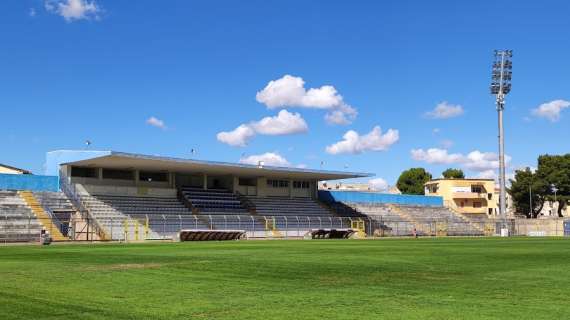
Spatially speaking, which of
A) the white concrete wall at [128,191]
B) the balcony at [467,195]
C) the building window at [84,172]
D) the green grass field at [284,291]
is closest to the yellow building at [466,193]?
the balcony at [467,195]

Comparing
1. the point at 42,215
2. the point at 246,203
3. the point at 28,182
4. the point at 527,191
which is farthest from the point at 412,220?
the point at 42,215

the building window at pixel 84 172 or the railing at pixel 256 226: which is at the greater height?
the building window at pixel 84 172

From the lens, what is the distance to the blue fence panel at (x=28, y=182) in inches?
2055

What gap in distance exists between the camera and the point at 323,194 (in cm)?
7831

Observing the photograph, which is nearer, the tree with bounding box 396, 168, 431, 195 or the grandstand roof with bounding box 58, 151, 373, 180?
the grandstand roof with bounding box 58, 151, 373, 180

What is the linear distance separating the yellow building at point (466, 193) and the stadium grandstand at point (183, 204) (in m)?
22.1

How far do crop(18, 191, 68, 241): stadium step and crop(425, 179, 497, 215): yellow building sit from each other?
227 ft

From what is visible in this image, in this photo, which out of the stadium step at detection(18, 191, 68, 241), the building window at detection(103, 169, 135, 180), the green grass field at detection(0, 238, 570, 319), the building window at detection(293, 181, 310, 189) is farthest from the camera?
the building window at detection(293, 181, 310, 189)

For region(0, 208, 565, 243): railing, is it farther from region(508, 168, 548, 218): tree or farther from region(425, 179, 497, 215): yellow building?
region(508, 168, 548, 218): tree

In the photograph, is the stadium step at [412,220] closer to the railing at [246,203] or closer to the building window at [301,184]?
the building window at [301,184]

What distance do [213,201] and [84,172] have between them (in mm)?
12523

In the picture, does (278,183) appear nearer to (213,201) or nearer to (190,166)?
(213,201)

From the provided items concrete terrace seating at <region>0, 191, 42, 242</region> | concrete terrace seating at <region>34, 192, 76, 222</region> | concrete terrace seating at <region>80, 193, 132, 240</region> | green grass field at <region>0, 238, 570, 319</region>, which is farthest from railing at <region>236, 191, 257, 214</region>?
green grass field at <region>0, 238, 570, 319</region>

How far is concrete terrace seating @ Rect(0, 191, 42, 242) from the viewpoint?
43844 mm
